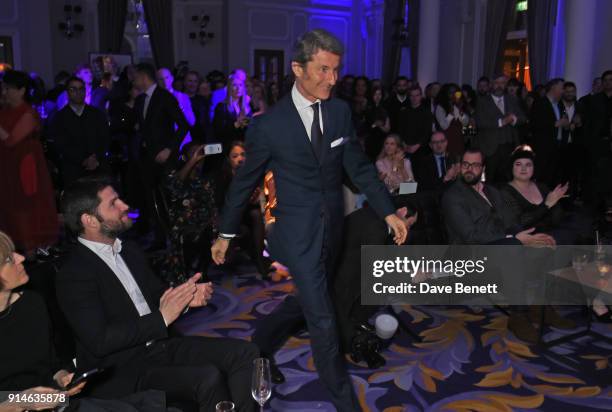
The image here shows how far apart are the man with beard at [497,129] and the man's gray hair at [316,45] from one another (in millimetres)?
5315

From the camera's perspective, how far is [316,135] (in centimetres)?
262

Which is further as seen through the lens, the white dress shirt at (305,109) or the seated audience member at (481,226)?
the seated audience member at (481,226)

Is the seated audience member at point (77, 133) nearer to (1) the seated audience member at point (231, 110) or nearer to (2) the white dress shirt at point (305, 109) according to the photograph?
(1) the seated audience member at point (231, 110)

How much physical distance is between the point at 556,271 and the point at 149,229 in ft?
14.3

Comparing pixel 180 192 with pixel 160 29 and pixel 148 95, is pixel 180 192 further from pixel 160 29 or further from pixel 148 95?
pixel 160 29

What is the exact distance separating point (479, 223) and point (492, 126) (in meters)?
3.54

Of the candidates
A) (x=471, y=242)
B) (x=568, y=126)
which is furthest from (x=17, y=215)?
(x=568, y=126)

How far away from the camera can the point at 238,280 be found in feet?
16.8

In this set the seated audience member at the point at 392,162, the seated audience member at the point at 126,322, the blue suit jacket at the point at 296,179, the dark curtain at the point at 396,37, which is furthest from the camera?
the dark curtain at the point at 396,37

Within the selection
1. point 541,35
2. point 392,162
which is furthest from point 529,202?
point 541,35

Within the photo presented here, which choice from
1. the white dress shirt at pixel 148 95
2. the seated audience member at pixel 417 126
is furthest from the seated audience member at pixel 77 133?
the seated audience member at pixel 417 126

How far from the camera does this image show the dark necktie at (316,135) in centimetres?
262

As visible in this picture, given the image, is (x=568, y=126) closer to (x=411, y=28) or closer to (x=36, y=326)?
(x=411, y=28)

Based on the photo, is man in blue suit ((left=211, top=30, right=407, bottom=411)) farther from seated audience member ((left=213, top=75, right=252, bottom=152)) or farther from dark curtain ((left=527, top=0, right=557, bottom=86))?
dark curtain ((left=527, top=0, right=557, bottom=86))
